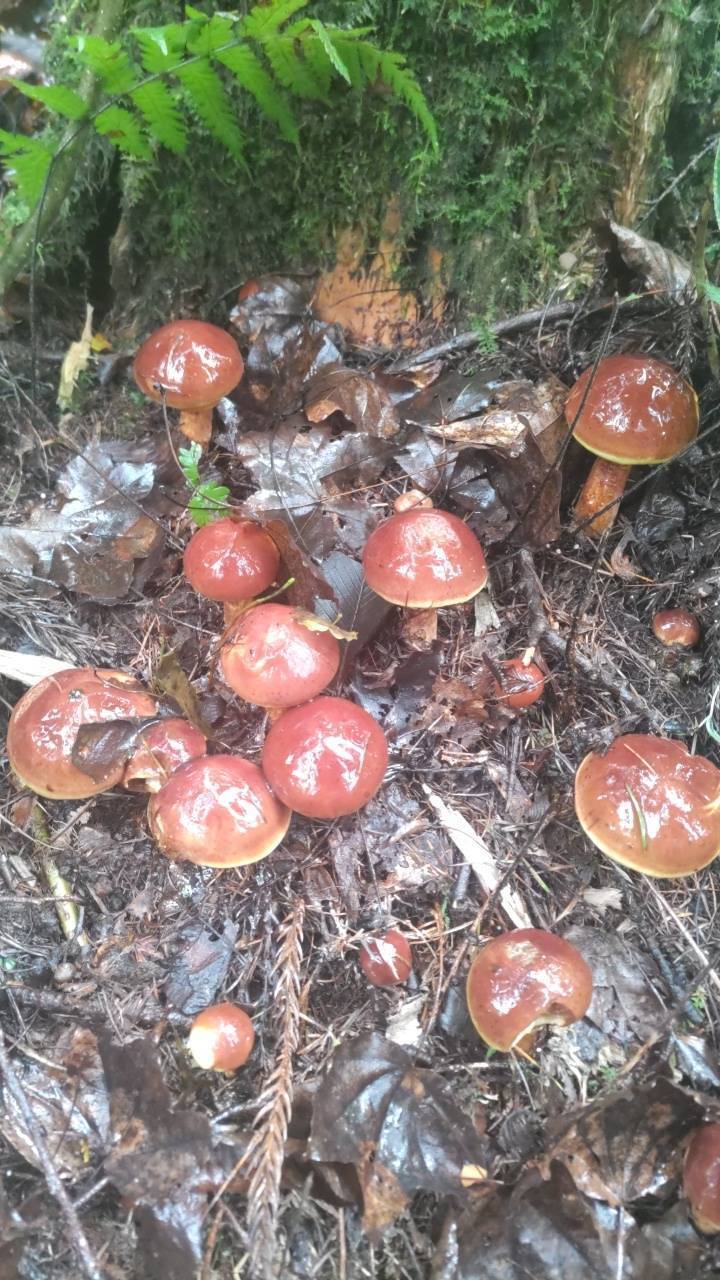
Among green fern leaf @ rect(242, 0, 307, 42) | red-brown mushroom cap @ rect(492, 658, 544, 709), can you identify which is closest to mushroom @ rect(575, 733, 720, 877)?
red-brown mushroom cap @ rect(492, 658, 544, 709)

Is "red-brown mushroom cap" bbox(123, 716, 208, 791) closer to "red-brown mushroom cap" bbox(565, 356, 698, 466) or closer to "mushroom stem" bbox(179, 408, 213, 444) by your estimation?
"mushroom stem" bbox(179, 408, 213, 444)

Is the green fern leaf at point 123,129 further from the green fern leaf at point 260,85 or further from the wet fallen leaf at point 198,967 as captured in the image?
the wet fallen leaf at point 198,967

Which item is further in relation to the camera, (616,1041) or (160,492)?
(160,492)

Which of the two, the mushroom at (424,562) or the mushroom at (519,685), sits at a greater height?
the mushroom at (424,562)

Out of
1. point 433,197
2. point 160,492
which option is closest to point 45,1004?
point 160,492

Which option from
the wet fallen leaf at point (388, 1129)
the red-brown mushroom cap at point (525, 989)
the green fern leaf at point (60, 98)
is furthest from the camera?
the green fern leaf at point (60, 98)

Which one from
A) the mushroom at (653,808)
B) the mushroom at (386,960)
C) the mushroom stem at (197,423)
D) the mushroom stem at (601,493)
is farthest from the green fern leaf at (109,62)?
the mushroom at (386,960)

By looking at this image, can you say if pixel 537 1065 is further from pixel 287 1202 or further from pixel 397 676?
pixel 397 676
